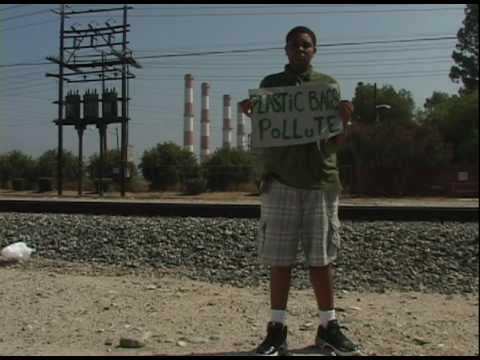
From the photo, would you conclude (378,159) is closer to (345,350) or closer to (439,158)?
(439,158)

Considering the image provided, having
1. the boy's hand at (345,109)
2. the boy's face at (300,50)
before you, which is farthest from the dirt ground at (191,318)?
the boy's face at (300,50)

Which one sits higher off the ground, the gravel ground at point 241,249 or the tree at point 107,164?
the tree at point 107,164

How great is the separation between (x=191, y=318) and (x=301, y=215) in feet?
4.58

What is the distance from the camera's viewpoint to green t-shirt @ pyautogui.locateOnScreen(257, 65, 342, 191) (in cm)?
353

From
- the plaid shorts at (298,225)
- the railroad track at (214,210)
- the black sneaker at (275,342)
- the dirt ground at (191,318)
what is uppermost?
the plaid shorts at (298,225)

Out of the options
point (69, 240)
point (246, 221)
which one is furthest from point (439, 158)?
point (69, 240)

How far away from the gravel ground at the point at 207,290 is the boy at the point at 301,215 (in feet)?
0.97

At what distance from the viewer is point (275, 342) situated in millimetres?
3537

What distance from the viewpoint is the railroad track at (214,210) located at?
872 cm

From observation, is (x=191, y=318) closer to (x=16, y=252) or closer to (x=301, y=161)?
(x=301, y=161)

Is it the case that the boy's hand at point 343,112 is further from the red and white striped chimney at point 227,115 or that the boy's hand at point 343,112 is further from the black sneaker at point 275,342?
the red and white striped chimney at point 227,115

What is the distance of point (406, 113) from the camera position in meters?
55.0

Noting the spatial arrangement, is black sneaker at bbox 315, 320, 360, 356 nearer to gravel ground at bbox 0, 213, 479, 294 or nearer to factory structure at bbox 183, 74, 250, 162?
gravel ground at bbox 0, 213, 479, 294

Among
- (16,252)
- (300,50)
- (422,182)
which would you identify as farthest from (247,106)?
(422,182)
